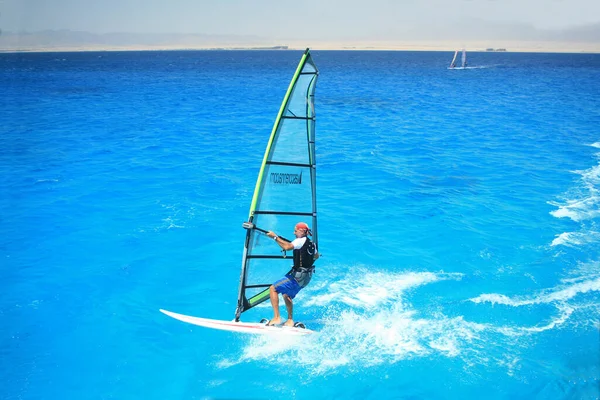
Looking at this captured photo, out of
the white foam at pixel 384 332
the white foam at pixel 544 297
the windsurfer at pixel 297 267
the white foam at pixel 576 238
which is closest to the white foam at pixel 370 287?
the white foam at pixel 384 332

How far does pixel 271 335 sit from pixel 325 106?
40488mm

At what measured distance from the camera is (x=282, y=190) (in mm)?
9773

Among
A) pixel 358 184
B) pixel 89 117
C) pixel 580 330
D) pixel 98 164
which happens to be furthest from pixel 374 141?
pixel 89 117

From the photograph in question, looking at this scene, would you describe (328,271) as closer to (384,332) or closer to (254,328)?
(384,332)

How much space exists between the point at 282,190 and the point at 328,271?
16.1ft

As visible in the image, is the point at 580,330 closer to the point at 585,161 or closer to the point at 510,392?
the point at 510,392

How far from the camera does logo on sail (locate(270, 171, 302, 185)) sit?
9.67 meters

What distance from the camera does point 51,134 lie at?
33.9 meters

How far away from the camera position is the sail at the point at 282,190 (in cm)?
936

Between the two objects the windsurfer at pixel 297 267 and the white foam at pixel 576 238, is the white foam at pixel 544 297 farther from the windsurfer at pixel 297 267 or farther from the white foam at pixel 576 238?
the windsurfer at pixel 297 267

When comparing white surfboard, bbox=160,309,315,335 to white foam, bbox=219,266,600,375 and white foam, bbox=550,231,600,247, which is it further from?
white foam, bbox=550,231,600,247

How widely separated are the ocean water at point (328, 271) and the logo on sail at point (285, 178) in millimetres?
3651

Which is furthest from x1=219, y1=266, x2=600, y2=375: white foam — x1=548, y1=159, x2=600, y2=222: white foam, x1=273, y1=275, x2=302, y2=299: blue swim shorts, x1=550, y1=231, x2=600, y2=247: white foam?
x1=548, y1=159, x2=600, y2=222: white foam

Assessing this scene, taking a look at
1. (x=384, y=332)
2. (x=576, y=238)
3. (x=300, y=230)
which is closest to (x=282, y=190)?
(x=300, y=230)
